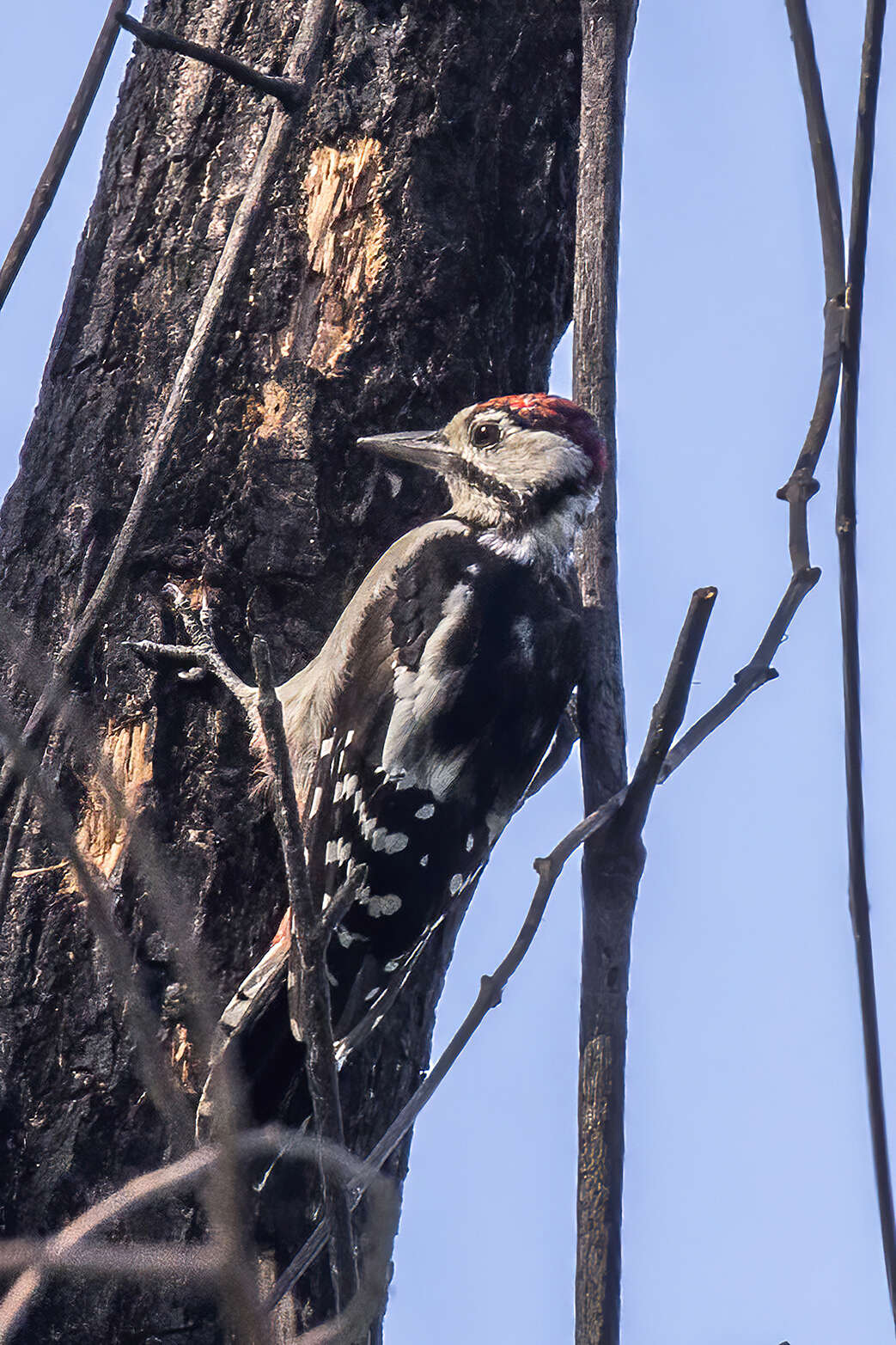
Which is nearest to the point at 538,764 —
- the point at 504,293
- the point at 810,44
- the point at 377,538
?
the point at 377,538

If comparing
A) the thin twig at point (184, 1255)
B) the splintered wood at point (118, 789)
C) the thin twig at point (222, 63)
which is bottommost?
the thin twig at point (184, 1255)

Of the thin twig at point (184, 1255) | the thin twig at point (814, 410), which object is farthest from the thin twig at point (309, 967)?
the thin twig at point (814, 410)

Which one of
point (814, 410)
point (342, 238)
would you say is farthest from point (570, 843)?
point (342, 238)

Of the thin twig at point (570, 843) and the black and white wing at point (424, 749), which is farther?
the black and white wing at point (424, 749)

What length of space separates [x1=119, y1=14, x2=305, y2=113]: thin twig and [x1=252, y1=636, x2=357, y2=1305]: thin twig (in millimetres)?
991

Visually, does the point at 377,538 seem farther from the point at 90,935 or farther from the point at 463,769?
the point at 90,935

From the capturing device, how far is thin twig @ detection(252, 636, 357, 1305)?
882 mm

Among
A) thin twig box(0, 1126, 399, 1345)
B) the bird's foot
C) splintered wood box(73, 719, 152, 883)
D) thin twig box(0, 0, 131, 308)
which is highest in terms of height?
thin twig box(0, 0, 131, 308)

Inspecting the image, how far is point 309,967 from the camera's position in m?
0.90

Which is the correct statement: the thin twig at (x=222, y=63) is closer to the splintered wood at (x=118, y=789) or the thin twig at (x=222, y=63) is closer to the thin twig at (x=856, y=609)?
the thin twig at (x=856, y=609)

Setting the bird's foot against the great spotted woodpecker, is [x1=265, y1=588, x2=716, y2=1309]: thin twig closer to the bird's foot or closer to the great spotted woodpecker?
the great spotted woodpecker

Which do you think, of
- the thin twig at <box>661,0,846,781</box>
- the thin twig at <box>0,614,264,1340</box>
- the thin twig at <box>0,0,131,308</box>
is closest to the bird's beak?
the thin twig at <box>0,0,131,308</box>

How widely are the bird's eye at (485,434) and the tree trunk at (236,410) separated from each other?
70 mm

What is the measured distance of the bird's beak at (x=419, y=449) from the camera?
6.86 ft
